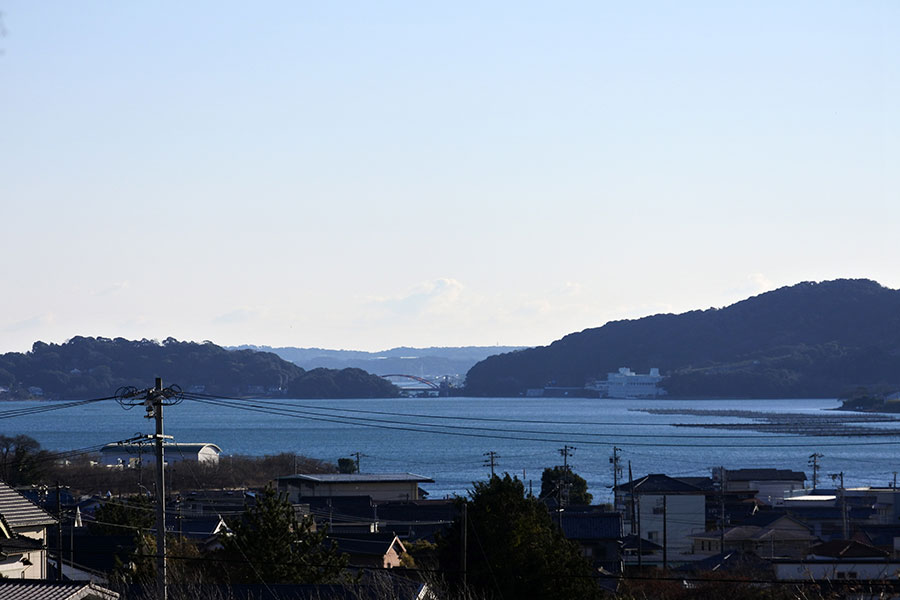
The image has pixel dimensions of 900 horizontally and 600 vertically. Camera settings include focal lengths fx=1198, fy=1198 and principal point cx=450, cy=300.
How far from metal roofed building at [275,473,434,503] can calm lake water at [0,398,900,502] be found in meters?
5.18

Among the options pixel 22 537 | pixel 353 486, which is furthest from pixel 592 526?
pixel 22 537

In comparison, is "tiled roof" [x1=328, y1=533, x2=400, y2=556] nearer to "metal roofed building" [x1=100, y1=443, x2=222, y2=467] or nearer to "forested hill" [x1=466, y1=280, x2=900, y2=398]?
"metal roofed building" [x1=100, y1=443, x2=222, y2=467]

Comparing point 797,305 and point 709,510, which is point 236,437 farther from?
point 797,305

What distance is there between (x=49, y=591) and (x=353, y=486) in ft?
59.4

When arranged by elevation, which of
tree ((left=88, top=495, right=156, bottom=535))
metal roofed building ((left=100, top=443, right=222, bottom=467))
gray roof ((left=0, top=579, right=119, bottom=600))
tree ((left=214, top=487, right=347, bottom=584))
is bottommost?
metal roofed building ((left=100, top=443, right=222, bottom=467))

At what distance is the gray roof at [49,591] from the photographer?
20.7ft

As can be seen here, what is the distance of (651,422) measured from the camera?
7594 centimetres

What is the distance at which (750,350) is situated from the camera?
378 ft

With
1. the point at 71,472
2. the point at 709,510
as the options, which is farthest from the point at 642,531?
the point at 71,472

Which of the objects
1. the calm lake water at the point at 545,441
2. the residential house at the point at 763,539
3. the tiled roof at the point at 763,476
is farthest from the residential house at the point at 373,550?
the tiled roof at the point at 763,476

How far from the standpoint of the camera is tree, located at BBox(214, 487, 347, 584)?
927cm

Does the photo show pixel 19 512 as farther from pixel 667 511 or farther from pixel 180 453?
pixel 180 453

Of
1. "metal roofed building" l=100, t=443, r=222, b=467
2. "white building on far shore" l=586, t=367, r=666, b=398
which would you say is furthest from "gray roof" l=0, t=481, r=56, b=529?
"white building on far shore" l=586, t=367, r=666, b=398

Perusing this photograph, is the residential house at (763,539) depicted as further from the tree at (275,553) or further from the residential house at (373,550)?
the tree at (275,553)
